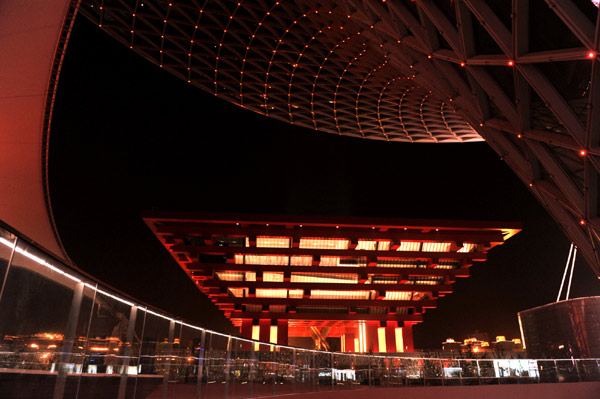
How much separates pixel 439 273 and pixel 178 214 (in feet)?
102

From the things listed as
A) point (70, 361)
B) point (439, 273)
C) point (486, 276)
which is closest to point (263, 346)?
point (70, 361)

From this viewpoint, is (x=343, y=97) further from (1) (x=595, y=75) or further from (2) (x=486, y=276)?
(2) (x=486, y=276)

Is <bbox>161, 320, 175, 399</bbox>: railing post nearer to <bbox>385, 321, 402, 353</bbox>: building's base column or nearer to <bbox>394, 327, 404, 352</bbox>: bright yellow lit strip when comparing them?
<bbox>385, 321, 402, 353</bbox>: building's base column

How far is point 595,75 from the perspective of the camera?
341 inches

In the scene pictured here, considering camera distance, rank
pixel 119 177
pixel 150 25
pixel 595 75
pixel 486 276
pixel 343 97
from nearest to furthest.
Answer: pixel 595 75 < pixel 150 25 < pixel 343 97 < pixel 119 177 < pixel 486 276

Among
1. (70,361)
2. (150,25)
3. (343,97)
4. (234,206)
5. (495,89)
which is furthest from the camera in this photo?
(234,206)

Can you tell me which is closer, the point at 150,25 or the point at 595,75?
the point at 595,75

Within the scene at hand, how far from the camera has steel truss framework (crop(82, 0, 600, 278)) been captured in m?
10.0

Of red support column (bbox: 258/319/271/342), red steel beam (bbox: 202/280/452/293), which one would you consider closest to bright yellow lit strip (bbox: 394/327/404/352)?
red steel beam (bbox: 202/280/452/293)

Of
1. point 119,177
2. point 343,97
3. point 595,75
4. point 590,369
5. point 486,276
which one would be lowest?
point 590,369

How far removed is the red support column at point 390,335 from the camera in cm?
5447

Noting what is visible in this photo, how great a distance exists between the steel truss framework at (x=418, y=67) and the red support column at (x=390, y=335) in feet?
84.0

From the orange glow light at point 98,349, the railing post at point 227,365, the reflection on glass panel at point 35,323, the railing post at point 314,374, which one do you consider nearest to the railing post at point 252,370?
the railing post at point 227,365

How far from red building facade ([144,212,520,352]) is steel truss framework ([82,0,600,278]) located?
41.3 ft
